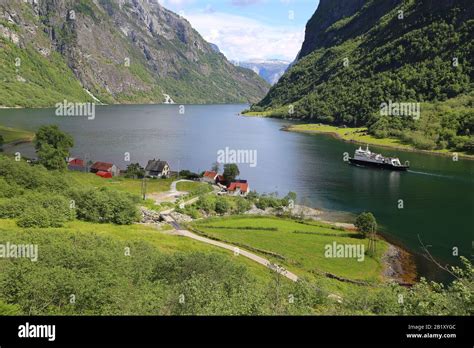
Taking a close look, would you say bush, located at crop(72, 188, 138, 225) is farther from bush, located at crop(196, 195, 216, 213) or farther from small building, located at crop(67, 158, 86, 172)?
small building, located at crop(67, 158, 86, 172)

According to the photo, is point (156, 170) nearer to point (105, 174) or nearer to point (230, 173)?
point (105, 174)

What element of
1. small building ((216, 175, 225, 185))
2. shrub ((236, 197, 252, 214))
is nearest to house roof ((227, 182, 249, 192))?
small building ((216, 175, 225, 185))

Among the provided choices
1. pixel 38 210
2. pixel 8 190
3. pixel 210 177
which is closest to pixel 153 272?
pixel 38 210

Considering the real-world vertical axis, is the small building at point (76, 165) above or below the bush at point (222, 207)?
above

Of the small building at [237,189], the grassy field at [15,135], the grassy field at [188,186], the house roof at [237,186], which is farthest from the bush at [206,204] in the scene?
the grassy field at [15,135]

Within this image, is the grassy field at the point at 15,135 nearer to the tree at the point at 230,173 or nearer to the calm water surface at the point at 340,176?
the calm water surface at the point at 340,176

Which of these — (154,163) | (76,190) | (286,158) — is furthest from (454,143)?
(76,190)
